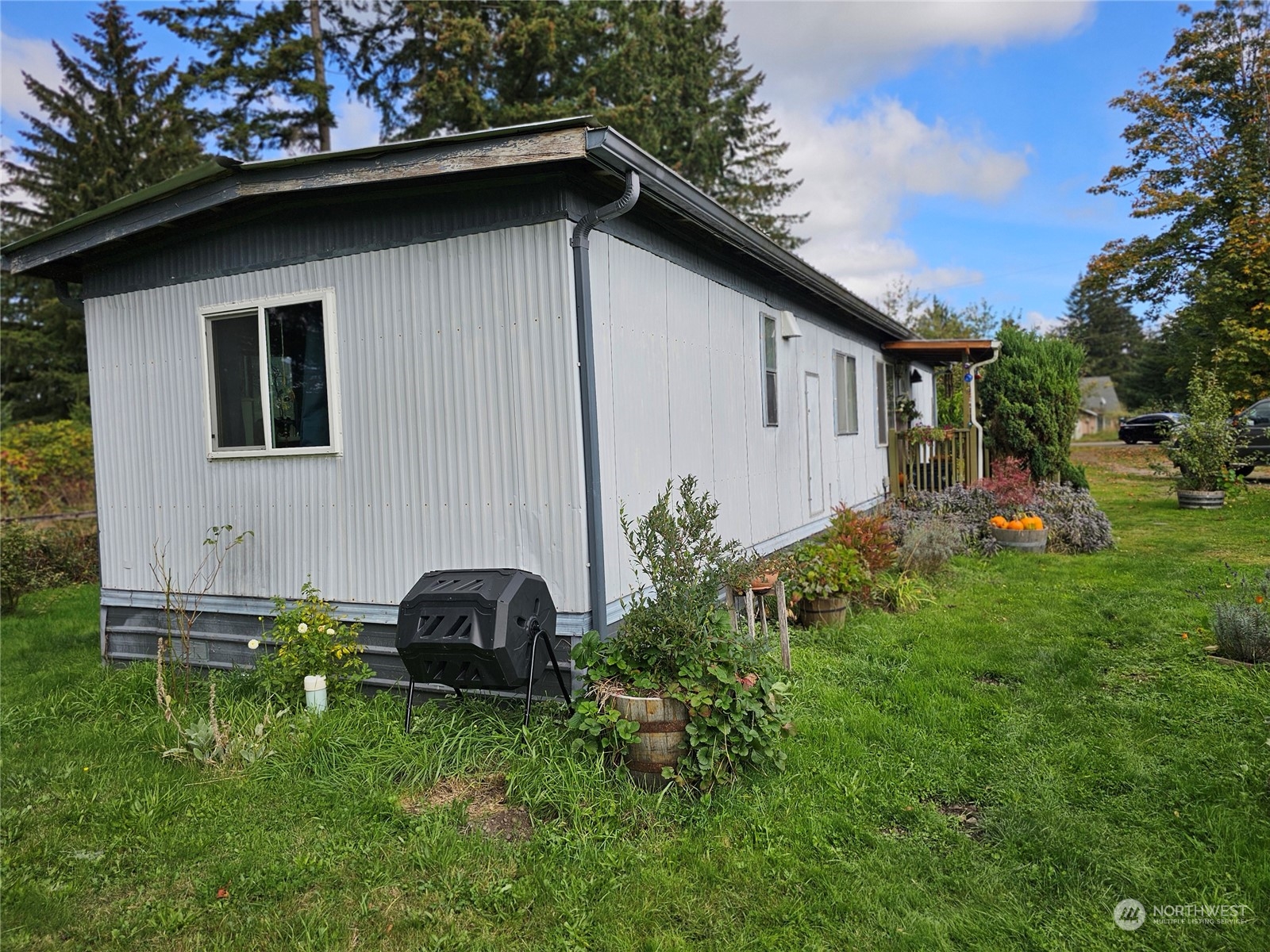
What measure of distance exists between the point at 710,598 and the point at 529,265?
6.57ft

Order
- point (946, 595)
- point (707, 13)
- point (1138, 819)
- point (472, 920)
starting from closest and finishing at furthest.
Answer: point (472, 920) < point (1138, 819) < point (946, 595) < point (707, 13)

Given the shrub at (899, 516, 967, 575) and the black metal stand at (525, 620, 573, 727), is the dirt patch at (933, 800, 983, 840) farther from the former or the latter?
the shrub at (899, 516, 967, 575)

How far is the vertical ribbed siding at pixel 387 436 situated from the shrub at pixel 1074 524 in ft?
23.3

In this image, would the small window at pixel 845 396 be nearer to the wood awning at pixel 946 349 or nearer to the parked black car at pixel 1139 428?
the wood awning at pixel 946 349

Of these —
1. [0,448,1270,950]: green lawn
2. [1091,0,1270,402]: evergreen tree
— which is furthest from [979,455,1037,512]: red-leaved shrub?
[1091,0,1270,402]: evergreen tree

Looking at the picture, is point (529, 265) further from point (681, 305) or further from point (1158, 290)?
point (1158, 290)

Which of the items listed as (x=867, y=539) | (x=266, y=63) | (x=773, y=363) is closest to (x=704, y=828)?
(x=867, y=539)

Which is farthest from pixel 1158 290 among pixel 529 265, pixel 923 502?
pixel 529 265

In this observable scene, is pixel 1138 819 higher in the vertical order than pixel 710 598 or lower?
lower

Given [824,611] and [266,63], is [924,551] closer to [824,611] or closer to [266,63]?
[824,611]

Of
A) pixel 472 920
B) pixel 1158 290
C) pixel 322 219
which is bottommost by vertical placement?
pixel 472 920

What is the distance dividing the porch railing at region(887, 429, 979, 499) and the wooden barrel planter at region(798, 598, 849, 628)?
17.1ft

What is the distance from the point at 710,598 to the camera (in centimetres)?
356

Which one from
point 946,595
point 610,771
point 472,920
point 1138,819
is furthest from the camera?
point 946,595
